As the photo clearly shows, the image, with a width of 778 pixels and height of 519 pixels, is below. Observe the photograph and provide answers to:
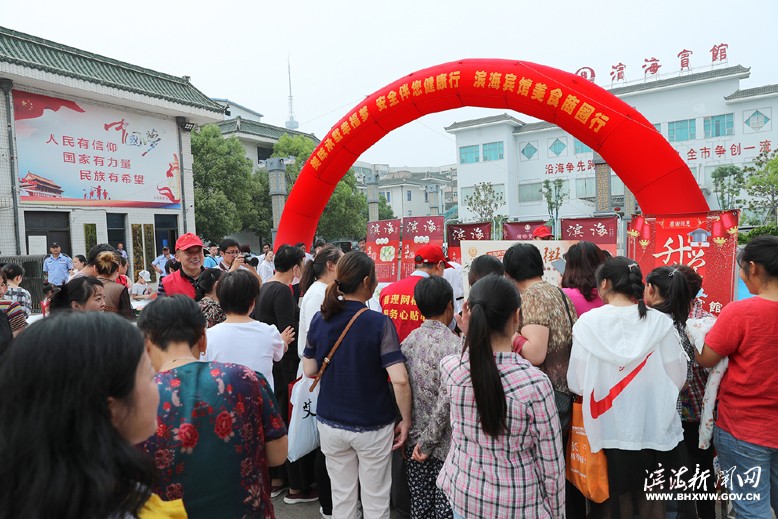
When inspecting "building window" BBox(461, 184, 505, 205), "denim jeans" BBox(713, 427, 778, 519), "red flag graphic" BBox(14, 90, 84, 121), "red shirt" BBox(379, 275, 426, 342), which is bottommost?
"denim jeans" BBox(713, 427, 778, 519)

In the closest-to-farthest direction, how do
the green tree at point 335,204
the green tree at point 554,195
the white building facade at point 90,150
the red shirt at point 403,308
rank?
the red shirt at point 403,308 → the white building facade at point 90,150 → the green tree at point 335,204 → the green tree at point 554,195

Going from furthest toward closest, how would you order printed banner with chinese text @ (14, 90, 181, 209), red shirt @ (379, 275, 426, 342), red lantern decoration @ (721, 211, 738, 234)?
1. printed banner with chinese text @ (14, 90, 181, 209)
2. red lantern decoration @ (721, 211, 738, 234)
3. red shirt @ (379, 275, 426, 342)

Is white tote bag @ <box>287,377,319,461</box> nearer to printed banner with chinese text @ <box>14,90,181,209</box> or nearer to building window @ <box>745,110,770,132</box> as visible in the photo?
printed banner with chinese text @ <box>14,90,181,209</box>

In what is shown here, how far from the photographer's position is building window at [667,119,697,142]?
2478 centimetres

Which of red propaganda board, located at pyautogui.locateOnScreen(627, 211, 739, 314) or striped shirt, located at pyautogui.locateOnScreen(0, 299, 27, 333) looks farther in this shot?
red propaganda board, located at pyautogui.locateOnScreen(627, 211, 739, 314)

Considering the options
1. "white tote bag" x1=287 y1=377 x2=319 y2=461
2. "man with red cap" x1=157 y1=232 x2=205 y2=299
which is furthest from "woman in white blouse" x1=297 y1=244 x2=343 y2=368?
"man with red cap" x1=157 y1=232 x2=205 y2=299

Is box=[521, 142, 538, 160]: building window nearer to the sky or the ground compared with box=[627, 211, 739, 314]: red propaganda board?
nearer to the sky

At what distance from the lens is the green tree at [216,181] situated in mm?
16875

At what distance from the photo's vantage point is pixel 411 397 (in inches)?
90.7

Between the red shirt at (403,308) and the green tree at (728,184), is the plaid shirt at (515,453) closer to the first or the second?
the red shirt at (403,308)

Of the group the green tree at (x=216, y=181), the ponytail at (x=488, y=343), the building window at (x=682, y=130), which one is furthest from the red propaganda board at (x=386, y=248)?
the building window at (x=682, y=130)

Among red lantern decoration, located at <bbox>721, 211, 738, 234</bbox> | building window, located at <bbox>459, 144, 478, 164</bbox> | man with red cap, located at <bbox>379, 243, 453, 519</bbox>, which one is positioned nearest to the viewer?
man with red cap, located at <bbox>379, 243, 453, 519</bbox>

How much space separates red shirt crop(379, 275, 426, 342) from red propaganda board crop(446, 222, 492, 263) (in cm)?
306

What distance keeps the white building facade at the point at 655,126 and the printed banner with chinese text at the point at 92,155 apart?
17272 millimetres
